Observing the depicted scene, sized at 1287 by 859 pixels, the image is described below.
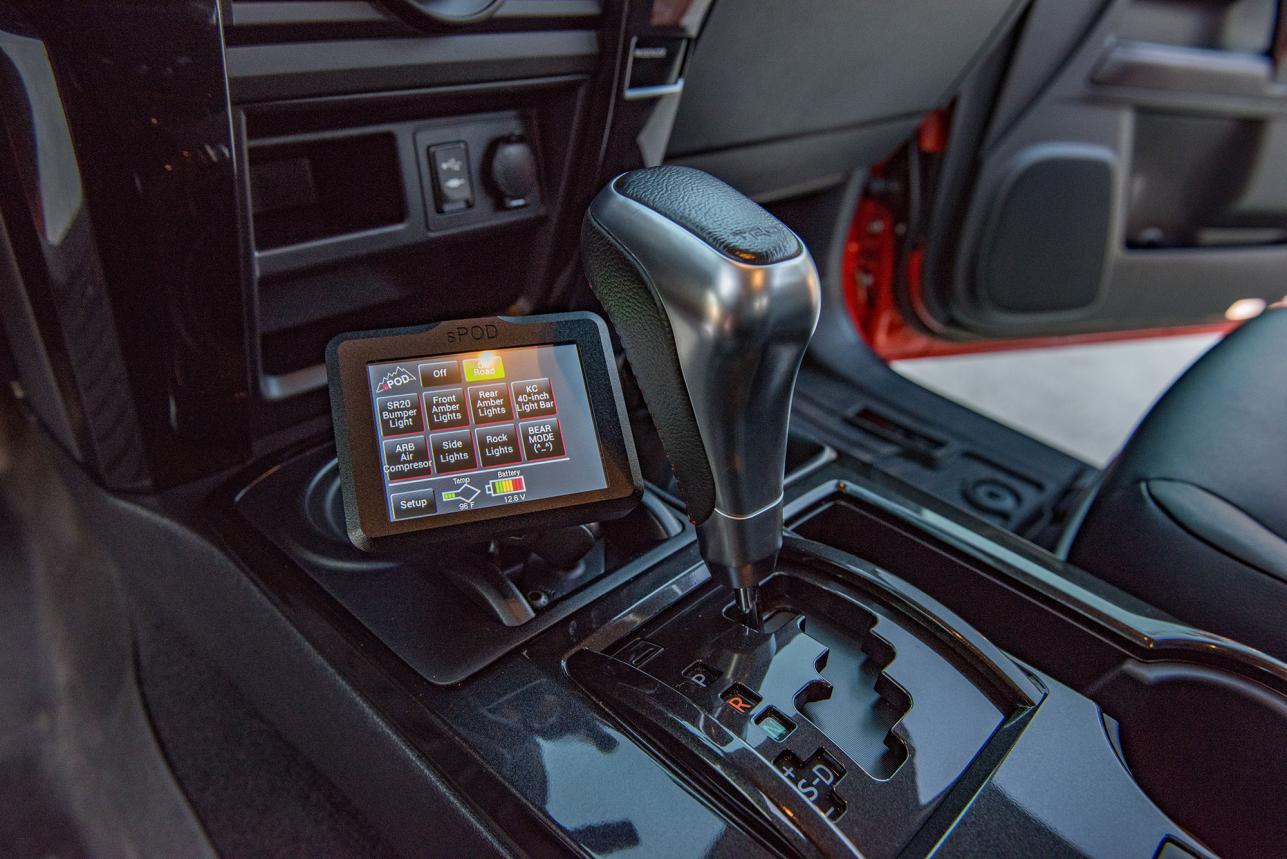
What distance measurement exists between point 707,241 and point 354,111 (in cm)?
36

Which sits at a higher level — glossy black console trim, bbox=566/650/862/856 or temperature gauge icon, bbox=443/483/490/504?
temperature gauge icon, bbox=443/483/490/504

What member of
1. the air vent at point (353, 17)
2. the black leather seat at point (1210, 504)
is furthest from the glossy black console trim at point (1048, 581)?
the air vent at point (353, 17)

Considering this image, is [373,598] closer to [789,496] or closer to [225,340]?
[225,340]

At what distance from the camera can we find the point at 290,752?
1036mm

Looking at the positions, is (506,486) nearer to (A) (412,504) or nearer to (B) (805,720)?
(A) (412,504)

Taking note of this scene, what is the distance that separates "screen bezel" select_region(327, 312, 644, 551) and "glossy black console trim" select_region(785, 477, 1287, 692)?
0.23 metres

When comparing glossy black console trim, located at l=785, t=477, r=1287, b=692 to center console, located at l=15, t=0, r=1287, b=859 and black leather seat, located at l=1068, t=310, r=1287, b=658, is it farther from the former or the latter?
black leather seat, located at l=1068, t=310, r=1287, b=658

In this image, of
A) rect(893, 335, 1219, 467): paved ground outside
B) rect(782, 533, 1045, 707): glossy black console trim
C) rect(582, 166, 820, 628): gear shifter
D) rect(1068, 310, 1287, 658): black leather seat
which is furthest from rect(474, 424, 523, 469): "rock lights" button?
rect(893, 335, 1219, 467): paved ground outside

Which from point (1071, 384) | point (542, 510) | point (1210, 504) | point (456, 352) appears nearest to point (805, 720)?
point (542, 510)

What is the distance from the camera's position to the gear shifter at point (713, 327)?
1.61ft

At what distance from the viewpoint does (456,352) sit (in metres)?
0.64

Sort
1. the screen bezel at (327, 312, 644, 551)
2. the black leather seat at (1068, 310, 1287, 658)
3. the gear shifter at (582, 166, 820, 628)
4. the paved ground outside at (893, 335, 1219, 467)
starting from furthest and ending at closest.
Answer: the paved ground outside at (893, 335, 1219, 467)
the black leather seat at (1068, 310, 1287, 658)
the screen bezel at (327, 312, 644, 551)
the gear shifter at (582, 166, 820, 628)

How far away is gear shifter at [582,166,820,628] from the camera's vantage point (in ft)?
1.61

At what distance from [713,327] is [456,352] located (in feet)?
0.73
